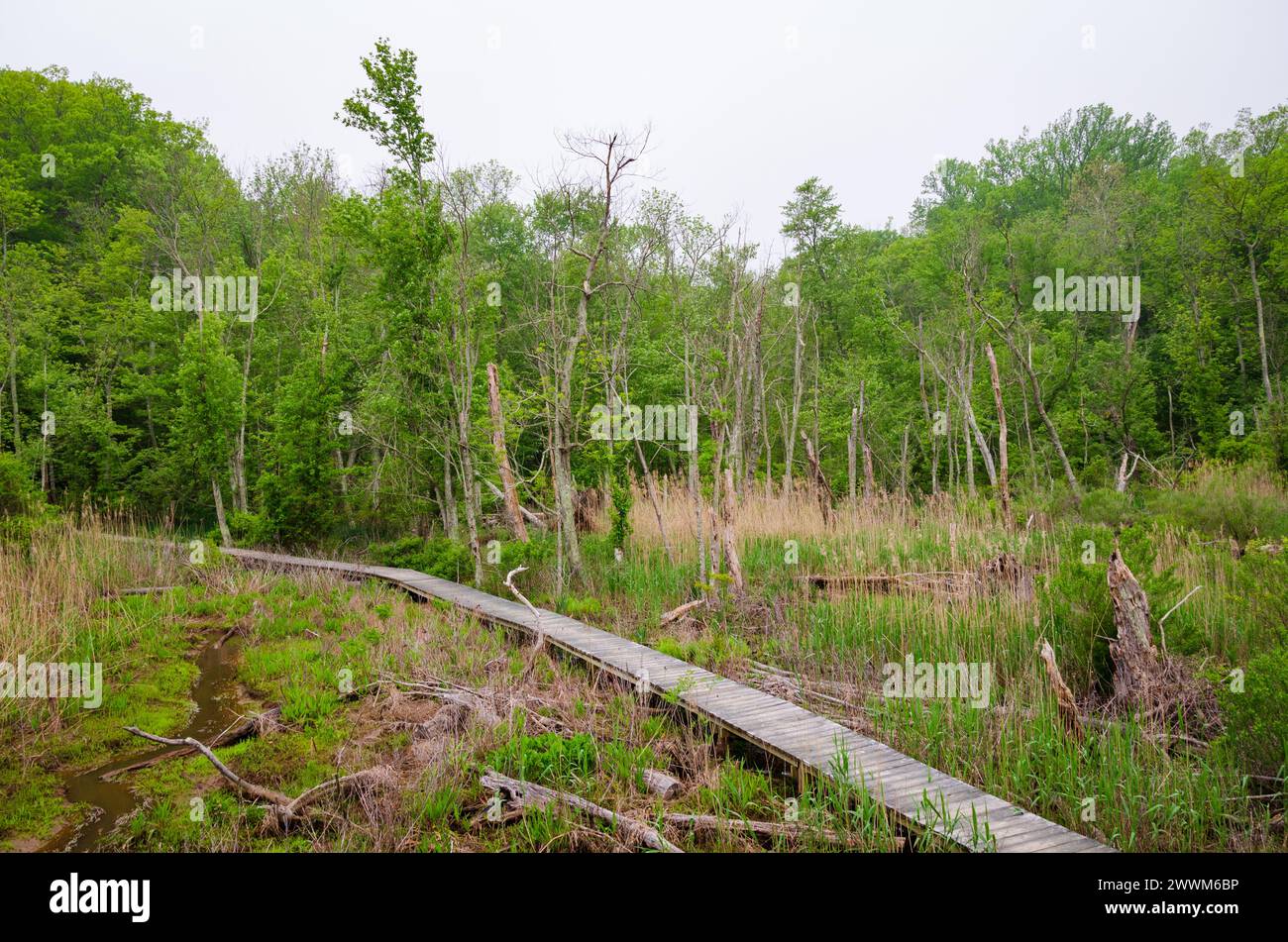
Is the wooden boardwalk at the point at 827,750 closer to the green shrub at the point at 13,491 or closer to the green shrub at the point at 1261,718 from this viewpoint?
the green shrub at the point at 1261,718

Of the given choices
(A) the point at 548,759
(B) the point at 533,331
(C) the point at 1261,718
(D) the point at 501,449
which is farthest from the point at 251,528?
(C) the point at 1261,718

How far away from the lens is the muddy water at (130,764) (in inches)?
167

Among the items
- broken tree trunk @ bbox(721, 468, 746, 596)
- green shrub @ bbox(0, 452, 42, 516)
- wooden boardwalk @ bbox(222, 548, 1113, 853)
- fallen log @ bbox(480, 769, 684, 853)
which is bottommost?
fallen log @ bbox(480, 769, 684, 853)

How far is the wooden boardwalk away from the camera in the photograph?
3203 millimetres

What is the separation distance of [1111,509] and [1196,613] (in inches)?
237

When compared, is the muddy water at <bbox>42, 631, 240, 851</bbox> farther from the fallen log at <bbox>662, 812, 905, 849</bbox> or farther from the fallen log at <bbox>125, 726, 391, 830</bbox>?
the fallen log at <bbox>662, 812, 905, 849</bbox>

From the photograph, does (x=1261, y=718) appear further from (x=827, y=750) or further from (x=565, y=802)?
(x=565, y=802)

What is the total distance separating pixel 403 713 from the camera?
18.4 feet

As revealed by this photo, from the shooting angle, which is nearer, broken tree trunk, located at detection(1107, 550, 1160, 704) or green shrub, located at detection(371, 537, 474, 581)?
broken tree trunk, located at detection(1107, 550, 1160, 704)

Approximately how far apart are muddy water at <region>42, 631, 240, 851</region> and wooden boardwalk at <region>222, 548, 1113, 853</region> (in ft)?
9.41

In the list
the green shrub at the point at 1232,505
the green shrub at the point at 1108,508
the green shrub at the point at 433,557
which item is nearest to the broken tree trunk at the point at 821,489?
the green shrub at the point at 1108,508

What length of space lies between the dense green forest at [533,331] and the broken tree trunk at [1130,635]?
3.86m

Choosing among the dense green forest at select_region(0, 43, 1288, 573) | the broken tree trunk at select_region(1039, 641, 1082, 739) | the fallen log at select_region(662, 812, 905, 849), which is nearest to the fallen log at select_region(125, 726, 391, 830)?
the fallen log at select_region(662, 812, 905, 849)
